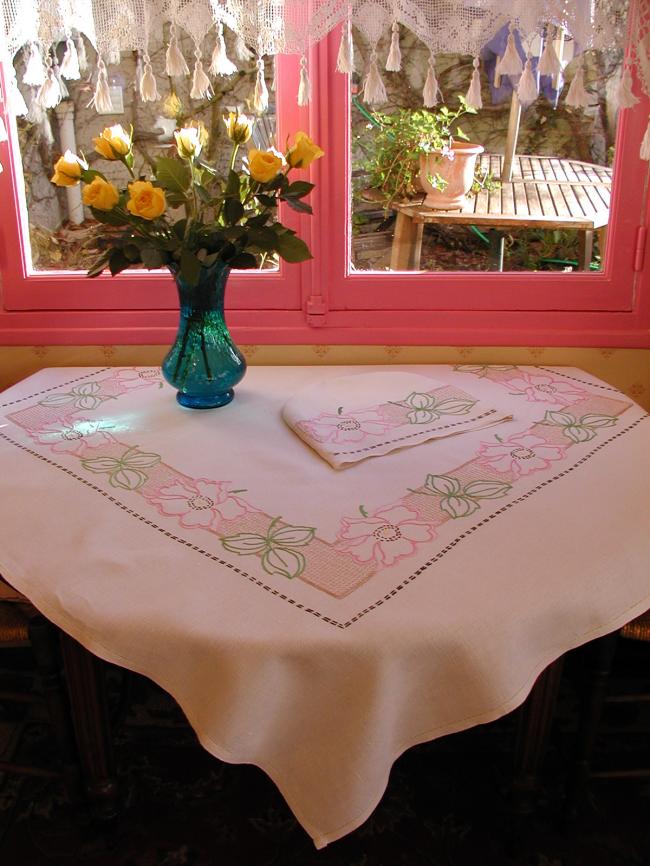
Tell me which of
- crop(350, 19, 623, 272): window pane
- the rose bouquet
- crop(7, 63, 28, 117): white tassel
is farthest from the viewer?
crop(350, 19, 623, 272): window pane

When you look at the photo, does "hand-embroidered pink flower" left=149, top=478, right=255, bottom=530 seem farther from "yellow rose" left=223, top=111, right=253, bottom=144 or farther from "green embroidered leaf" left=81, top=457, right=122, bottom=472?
"yellow rose" left=223, top=111, right=253, bottom=144

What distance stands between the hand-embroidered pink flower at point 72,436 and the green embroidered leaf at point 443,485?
1.97 ft

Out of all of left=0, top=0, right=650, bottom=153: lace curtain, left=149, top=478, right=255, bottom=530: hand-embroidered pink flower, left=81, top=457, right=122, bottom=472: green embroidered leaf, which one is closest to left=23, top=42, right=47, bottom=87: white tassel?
left=0, top=0, right=650, bottom=153: lace curtain

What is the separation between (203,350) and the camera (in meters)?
1.58

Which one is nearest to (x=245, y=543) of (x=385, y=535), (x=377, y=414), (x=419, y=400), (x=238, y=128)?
(x=385, y=535)

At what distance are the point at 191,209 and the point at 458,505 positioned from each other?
734 millimetres

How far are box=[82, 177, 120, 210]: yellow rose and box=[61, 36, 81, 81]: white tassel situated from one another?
351 millimetres

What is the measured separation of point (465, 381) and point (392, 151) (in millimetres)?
A: 546

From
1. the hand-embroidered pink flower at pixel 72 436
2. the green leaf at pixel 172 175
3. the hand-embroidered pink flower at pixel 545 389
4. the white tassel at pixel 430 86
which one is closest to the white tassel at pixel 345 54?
the white tassel at pixel 430 86

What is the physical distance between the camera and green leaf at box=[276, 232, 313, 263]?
1.47 meters

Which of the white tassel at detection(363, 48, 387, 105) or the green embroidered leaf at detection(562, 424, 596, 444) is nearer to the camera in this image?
the green embroidered leaf at detection(562, 424, 596, 444)

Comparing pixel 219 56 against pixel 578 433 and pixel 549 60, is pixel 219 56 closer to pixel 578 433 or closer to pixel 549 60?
pixel 549 60

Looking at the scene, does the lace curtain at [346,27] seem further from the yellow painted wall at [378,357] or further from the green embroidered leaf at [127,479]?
the green embroidered leaf at [127,479]

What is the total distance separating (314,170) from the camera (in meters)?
1.80
